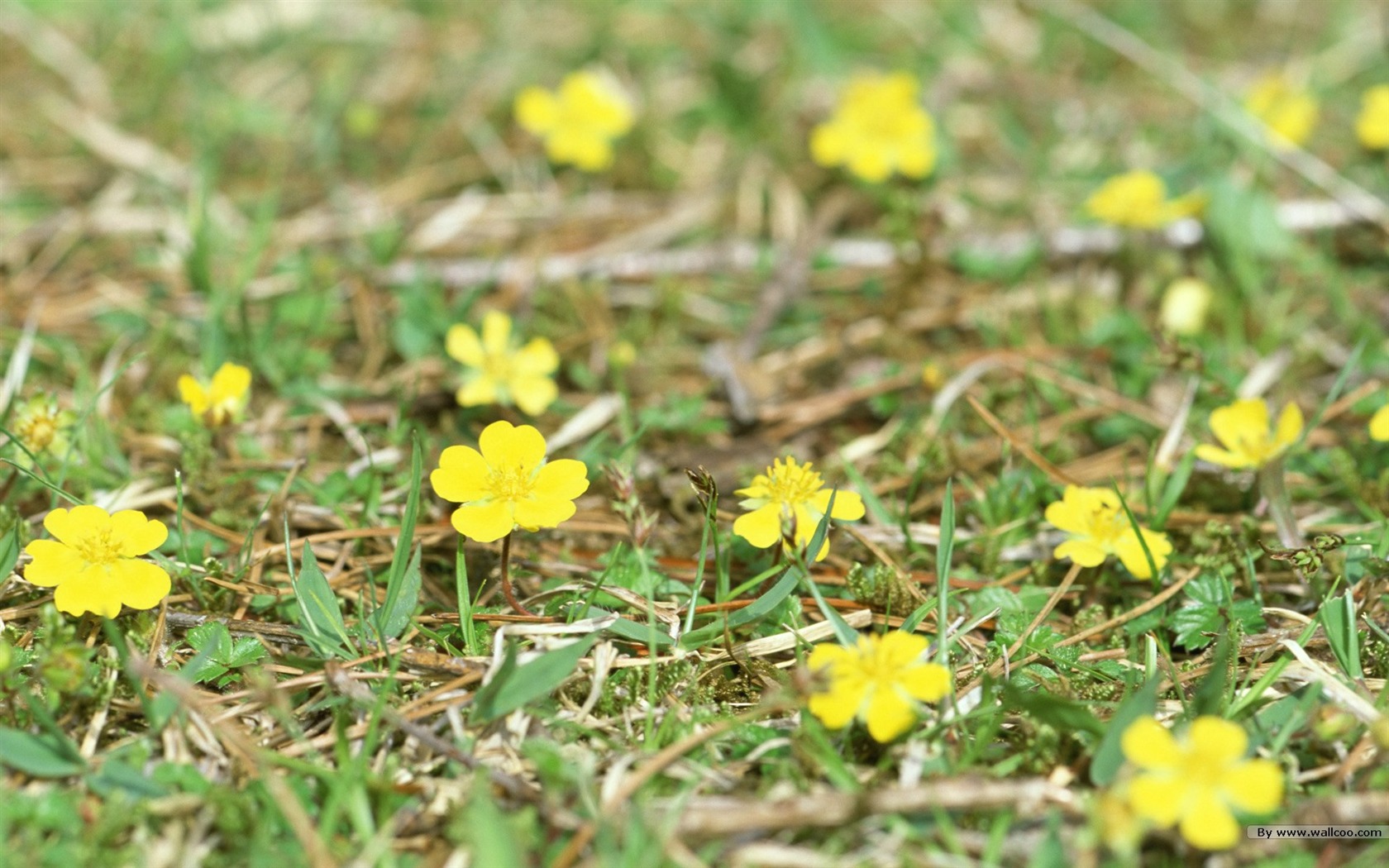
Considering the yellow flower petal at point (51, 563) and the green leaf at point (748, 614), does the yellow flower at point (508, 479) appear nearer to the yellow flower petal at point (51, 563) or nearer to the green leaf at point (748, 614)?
the green leaf at point (748, 614)

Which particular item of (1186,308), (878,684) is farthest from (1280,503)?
(878,684)

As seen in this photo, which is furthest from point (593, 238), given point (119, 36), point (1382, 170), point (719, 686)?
point (1382, 170)

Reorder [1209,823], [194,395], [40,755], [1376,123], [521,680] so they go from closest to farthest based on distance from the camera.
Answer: [1209,823]
[40,755]
[521,680]
[194,395]
[1376,123]

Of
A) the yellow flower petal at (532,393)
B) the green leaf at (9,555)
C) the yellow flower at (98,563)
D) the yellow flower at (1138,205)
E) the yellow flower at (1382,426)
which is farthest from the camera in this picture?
the yellow flower at (1138,205)

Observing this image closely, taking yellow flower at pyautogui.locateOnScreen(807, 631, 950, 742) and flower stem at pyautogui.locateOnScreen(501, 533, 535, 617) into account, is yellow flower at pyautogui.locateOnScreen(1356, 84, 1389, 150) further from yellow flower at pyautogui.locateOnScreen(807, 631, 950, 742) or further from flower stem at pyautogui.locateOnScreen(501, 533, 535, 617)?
flower stem at pyautogui.locateOnScreen(501, 533, 535, 617)

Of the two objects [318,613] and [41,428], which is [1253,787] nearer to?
[318,613]

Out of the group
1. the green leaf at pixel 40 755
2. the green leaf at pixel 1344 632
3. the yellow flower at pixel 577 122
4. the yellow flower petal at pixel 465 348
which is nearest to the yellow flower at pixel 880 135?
the yellow flower at pixel 577 122
